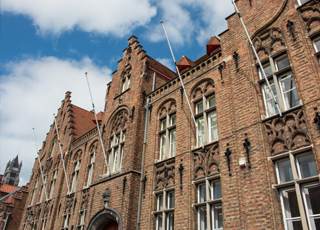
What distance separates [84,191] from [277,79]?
1167 cm

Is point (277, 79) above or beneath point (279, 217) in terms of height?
above

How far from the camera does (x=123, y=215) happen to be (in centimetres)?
1152

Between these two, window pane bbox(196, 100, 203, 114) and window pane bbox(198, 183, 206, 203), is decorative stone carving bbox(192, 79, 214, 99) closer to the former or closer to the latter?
window pane bbox(196, 100, 203, 114)

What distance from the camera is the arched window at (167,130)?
1214 cm

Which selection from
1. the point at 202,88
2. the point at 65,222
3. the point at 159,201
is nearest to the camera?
the point at 159,201

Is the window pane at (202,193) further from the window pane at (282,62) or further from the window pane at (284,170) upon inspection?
the window pane at (282,62)

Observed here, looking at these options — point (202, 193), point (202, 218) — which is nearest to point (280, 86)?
point (202, 193)

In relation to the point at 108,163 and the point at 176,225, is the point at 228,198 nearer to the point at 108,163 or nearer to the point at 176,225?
the point at 176,225

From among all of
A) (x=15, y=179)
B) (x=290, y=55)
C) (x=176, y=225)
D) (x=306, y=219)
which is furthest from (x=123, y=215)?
(x=15, y=179)

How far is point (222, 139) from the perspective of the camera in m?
9.72

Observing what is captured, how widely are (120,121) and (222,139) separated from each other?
6.95 metres

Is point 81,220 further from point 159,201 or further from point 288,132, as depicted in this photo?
point 288,132

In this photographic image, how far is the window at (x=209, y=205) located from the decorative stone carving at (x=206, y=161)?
329 mm

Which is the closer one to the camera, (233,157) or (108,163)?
(233,157)
